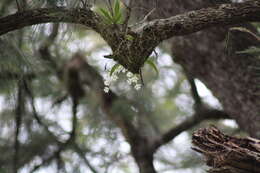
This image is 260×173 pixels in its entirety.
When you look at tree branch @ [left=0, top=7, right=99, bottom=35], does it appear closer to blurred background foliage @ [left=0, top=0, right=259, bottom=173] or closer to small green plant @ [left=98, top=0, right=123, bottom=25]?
small green plant @ [left=98, top=0, right=123, bottom=25]

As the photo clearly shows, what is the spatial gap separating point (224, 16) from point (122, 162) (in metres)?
1.66

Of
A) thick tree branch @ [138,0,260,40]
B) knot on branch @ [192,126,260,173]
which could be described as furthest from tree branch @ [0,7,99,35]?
knot on branch @ [192,126,260,173]

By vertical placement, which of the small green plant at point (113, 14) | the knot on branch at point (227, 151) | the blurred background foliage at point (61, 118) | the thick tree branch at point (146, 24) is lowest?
the blurred background foliage at point (61, 118)

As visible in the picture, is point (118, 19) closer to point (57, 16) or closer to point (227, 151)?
point (57, 16)

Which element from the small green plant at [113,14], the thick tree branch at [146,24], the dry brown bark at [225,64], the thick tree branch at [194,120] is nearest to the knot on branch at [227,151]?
the thick tree branch at [146,24]

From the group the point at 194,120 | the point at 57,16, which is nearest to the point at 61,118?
the point at 194,120

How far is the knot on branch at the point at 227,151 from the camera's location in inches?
39.2

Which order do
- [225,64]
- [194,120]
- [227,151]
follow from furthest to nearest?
[194,120] → [225,64] → [227,151]

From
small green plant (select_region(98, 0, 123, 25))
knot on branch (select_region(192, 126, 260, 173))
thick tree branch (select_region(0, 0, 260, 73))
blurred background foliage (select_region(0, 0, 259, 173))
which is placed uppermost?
small green plant (select_region(98, 0, 123, 25))

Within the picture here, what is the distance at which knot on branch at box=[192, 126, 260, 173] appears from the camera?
1.00m

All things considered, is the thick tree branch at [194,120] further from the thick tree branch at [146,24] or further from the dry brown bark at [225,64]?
the thick tree branch at [146,24]

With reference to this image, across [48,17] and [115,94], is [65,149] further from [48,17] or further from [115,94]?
[48,17]

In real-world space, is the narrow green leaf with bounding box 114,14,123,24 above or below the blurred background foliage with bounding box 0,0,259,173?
above

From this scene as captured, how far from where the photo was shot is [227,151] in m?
1.01
